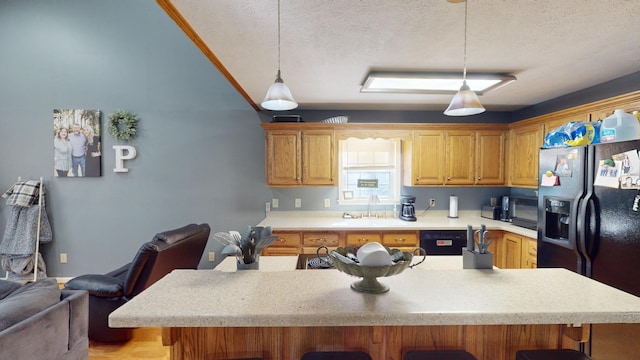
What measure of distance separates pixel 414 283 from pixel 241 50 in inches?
74.2

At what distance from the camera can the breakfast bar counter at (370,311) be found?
906 millimetres

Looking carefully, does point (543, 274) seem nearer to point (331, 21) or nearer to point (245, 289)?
point (245, 289)

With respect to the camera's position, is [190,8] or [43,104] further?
[43,104]

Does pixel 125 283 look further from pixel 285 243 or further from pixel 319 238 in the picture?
pixel 319 238

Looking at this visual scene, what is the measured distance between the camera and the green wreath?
3590 millimetres

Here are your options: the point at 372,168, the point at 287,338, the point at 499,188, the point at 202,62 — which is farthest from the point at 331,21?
the point at 499,188

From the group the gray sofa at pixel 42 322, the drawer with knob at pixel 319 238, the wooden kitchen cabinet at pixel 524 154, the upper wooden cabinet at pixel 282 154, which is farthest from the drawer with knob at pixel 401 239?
the gray sofa at pixel 42 322

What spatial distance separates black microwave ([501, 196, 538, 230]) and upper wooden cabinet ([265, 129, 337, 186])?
2144 millimetres

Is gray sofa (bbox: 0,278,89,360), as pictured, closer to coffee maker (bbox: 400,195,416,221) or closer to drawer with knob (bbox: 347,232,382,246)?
drawer with knob (bbox: 347,232,382,246)

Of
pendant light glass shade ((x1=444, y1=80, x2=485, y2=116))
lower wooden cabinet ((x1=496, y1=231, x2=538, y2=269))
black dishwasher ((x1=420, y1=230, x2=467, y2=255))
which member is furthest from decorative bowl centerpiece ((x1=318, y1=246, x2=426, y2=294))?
lower wooden cabinet ((x1=496, y1=231, x2=538, y2=269))

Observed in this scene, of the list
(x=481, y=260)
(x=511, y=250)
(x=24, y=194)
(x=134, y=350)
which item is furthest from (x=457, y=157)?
(x=24, y=194)

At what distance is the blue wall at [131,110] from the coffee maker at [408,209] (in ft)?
5.95

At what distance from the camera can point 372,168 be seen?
375 centimetres

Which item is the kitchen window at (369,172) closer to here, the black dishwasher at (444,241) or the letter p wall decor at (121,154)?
the black dishwasher at (444,241)
